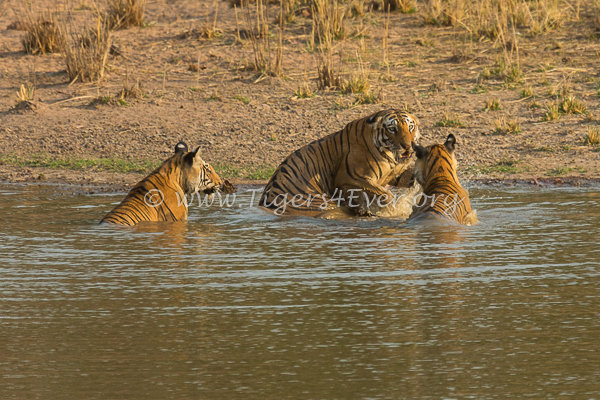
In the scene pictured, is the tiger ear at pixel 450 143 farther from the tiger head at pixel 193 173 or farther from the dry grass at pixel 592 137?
the dry grass at pixel 592 137

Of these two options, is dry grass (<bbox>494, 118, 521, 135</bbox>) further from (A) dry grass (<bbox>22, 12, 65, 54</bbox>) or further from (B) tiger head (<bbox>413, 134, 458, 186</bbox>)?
(A) dry grass (<bbox>22, 12, 65, 54</bbox>)

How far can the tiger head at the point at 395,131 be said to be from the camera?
8.87 metres

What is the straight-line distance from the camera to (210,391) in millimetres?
4238

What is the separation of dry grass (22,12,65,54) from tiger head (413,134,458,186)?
7.46 metres

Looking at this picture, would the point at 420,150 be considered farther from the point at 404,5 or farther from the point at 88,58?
the point at 404,5

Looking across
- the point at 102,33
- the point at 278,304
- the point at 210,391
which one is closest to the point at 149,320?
the point at 278,304

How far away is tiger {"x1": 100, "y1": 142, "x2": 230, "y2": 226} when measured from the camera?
864cm

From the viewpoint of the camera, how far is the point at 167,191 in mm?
8812

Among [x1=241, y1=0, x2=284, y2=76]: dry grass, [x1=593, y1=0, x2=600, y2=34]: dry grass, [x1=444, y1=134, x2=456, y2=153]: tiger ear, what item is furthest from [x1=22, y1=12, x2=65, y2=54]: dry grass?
[x1=444, y1=134, x2=456, y2=153]: tiger ear

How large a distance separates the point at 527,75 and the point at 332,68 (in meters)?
2.44

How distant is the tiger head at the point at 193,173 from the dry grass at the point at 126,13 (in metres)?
6.92

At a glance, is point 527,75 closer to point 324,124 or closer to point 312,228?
point 324,124

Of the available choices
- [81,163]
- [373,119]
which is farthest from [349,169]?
[81,163]

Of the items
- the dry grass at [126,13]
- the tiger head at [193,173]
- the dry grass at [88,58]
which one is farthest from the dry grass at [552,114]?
the dry grass at [126,13]
